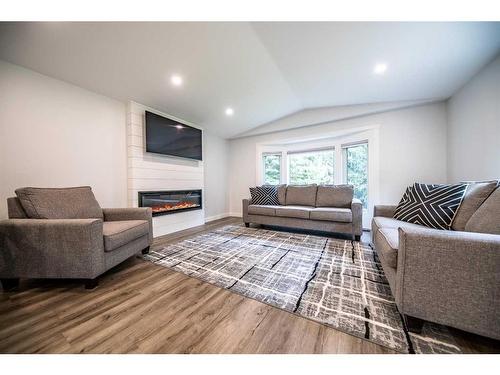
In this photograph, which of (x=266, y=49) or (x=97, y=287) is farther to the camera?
(x=266, y=49)

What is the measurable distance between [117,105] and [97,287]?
255 centimetres

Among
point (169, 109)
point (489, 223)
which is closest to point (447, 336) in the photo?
point (489, 223)

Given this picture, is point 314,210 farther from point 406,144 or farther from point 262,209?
point 406,144

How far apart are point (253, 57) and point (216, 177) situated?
2923 millimetres

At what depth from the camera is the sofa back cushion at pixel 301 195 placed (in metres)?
3.47

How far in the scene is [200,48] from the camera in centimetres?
197

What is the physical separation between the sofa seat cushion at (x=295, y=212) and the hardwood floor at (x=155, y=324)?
1938mm

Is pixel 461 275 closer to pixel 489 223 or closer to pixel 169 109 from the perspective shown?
pixel 489 223

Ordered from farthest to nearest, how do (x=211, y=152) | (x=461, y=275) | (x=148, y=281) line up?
(x=211, y=152) < (x=148, y=281) < (x=461, y=275)

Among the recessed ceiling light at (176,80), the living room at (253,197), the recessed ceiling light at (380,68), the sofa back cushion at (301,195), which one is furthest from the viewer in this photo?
the sofa back cushion at (301,195)

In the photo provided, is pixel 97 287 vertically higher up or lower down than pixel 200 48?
lower down

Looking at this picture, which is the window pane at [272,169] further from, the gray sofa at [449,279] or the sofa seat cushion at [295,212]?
the gray sofa at [449,279]

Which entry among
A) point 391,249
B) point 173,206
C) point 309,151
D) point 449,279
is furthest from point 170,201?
point 449,279

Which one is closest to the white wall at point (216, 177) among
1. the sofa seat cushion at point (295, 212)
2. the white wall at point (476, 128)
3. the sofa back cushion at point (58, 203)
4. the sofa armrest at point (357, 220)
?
the sofa seat cushion at point (295, 212)
